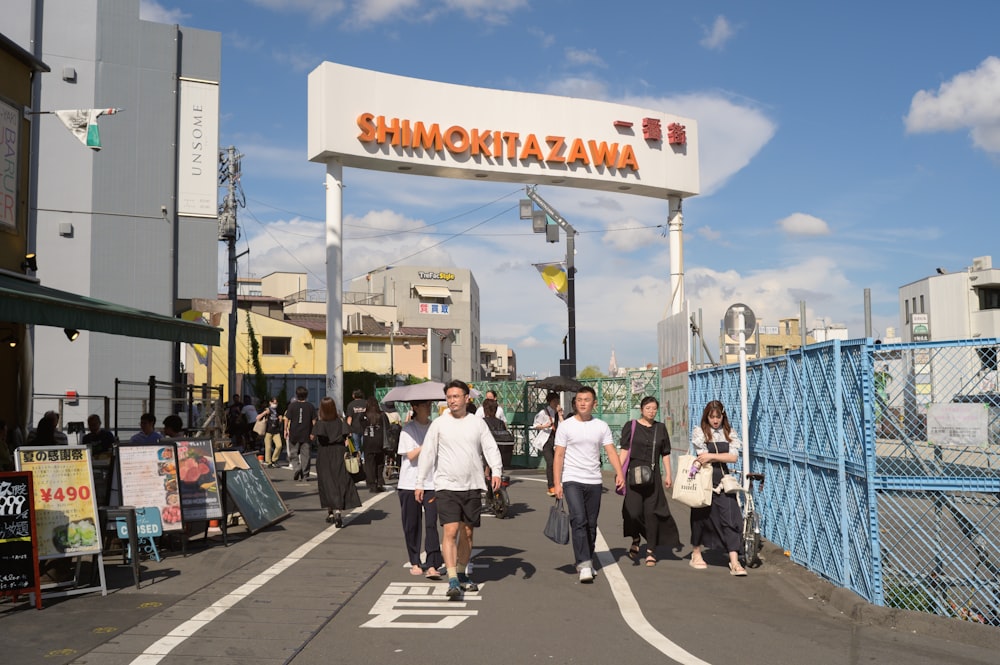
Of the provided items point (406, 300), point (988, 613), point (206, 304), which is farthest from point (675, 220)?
point (406, 300)

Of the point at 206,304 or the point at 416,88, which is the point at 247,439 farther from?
the point at 416,88

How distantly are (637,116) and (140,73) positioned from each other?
47.9 feet

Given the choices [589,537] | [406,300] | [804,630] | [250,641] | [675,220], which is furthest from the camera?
[406,300]

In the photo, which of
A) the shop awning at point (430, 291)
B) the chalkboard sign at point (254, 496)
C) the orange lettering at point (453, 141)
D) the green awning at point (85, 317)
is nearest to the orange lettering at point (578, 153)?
the orange lettering at point (453, 141)

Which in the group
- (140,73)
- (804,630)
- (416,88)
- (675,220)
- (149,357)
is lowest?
(804,630)

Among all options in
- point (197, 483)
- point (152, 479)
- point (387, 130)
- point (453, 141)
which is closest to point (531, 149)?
point (453, 141)

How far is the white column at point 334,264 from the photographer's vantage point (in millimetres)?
23562

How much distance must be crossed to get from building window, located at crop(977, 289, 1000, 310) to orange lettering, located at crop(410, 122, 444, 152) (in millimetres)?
51752

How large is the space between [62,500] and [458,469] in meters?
3.51

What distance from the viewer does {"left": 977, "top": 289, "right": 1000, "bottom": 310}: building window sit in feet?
212

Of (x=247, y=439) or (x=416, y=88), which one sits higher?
(x=416, y=88)

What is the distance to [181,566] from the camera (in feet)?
33.0

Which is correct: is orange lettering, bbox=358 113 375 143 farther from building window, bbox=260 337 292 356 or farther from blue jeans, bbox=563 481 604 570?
building window, bbox=260 337 292 356

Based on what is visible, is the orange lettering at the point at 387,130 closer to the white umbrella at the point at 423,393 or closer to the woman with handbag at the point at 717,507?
the white umbrella at the point at 423,393
